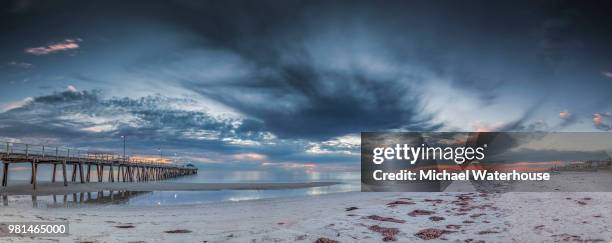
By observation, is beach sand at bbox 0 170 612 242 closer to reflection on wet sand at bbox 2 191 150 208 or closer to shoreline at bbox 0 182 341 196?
reflection on wet sand at bbox 2 191 150 208

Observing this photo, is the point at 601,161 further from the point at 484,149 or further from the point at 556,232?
the point at 556,232

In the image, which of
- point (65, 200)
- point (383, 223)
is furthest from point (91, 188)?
point (383, 223)

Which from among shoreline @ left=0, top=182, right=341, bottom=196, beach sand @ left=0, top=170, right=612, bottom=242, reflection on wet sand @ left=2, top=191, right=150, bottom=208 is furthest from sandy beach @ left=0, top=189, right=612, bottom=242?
shoreline @ left=0, top=182, right=341, bottom=196

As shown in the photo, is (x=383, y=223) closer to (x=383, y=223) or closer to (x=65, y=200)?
(x=383, y=223)

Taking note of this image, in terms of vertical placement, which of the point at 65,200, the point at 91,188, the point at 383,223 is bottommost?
the point at 91,188

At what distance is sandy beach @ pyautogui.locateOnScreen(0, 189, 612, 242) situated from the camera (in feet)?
42.5

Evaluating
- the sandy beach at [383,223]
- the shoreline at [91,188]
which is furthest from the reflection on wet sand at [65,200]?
the sandy beach at [383,223]

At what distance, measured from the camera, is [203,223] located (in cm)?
1617

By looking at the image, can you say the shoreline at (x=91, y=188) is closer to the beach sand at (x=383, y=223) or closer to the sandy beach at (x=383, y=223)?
the beach sand at (x=383, y=223)

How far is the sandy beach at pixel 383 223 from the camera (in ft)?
42.5

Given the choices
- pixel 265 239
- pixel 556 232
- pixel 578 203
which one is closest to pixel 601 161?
pixel 578 203

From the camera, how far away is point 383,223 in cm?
1550

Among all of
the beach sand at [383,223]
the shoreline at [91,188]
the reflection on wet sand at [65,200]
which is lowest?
the shoreline at [91,188]

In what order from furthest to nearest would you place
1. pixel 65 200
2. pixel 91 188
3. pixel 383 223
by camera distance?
pixel 91 188, pixel 65 200, pixel 383 223
